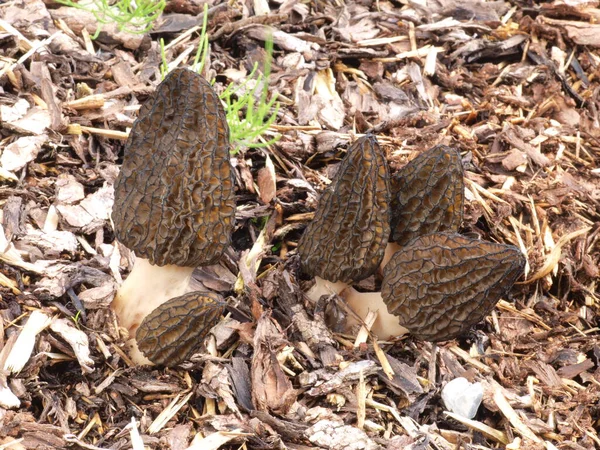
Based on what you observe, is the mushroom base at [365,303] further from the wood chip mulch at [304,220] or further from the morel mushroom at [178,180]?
the morel mushroom at [178,180]

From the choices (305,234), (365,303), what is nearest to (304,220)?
(305,234)

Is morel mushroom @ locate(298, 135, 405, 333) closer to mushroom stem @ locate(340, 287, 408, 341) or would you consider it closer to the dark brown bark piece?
mushroom stem @ locate(340, 287, 408, 341)

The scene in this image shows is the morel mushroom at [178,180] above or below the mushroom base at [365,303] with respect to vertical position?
above

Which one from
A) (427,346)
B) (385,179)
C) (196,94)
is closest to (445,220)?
(385,179)

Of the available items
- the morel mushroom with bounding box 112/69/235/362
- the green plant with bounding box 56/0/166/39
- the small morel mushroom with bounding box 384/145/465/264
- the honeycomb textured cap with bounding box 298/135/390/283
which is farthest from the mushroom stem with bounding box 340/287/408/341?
the green plant with bounding box 56/0/166/39

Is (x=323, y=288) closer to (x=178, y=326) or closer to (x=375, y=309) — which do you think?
(x=375, y=309)

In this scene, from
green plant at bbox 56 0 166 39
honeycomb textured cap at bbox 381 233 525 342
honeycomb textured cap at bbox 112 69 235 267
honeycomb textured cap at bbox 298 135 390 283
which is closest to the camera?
honeycomb textured cap at bbox 112 69 235 267

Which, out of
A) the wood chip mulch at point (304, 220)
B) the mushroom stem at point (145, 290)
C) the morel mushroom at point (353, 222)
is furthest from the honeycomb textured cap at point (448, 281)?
the mushroom stem at point (145, 290)
